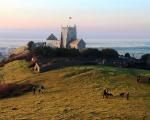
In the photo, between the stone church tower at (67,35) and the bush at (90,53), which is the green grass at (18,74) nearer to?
the bush at (90,53)

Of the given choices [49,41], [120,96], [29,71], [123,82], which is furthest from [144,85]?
→ [49,41]

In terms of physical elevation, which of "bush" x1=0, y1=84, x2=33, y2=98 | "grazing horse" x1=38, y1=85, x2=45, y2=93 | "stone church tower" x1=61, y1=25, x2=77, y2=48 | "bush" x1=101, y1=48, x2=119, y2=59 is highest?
"stone church tower" x1=61, y1=25, x2=77, y2=48

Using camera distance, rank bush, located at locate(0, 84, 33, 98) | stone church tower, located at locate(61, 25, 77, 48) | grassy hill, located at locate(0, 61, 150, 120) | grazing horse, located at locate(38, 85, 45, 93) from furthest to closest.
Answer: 1. stone church tower, located at locate(61, 25, 77, 48)
2. bush, located at locate(0, 84, 33, 98)
3. grazing horse, located at locate(38, 85, 45, 93)
4. grassy hill, located at locate(0, 61, 150, 120)

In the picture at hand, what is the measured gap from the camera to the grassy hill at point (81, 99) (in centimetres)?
4316

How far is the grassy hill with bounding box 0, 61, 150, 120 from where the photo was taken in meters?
43.2

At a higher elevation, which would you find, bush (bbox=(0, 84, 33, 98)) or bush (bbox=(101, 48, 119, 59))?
bush (bbox=(101, 48, 119, 59))

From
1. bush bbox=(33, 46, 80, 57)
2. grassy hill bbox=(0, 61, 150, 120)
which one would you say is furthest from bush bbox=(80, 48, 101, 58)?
grassy hill bbox=(0, 61, 150, 120)

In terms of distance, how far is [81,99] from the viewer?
169 feet

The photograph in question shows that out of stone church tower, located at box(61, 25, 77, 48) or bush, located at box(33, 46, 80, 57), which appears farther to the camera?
stone church tower, located at box(61, 25, 77, 48)

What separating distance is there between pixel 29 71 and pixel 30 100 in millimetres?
33212

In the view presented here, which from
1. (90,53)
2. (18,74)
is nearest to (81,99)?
(18,74)

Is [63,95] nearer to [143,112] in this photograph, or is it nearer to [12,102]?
[12,102]

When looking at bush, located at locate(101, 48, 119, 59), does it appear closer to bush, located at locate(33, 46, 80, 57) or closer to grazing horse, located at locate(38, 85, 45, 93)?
bush, located at locate(33, 46, 80, 57)

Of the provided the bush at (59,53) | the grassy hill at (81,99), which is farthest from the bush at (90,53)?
the grassy hill at (81,99)
